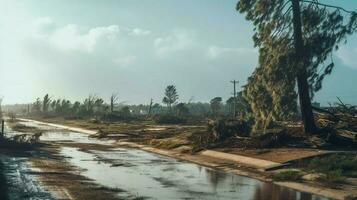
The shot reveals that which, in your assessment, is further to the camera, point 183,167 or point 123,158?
point 123,158

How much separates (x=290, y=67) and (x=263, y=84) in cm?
232

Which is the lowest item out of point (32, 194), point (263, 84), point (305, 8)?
point (32, 194)

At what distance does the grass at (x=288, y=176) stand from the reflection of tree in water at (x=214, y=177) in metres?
2.31

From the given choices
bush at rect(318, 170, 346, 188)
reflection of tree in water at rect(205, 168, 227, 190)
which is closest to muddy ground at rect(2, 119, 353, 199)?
reflection of tree in water at rect(205, 168, 227, 190)

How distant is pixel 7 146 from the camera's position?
123ft

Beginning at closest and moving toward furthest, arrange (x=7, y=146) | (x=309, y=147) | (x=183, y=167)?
(x=183, y=167), (x=309, y=147), (x=7, y=146)

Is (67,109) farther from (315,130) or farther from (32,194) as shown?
(32,194)

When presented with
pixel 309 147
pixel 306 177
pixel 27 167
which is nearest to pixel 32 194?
pixel 27 167

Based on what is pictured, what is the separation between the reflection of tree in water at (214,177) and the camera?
2261 centimetres

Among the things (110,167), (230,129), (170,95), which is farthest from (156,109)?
(110,167)

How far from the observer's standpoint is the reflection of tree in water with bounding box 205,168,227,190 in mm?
22609

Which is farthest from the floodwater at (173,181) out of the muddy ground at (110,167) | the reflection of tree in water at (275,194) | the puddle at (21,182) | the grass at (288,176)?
the puddle at (21,182)

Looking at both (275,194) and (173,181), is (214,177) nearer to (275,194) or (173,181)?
(173,181)

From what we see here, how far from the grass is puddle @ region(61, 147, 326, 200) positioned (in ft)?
3.54
